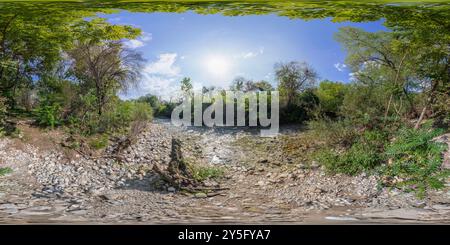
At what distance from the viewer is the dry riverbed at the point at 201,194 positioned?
107 inches

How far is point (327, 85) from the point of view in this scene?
2.79 metres

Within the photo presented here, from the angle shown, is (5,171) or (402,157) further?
(5,171)

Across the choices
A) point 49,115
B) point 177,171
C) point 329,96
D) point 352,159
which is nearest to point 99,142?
point 49,115

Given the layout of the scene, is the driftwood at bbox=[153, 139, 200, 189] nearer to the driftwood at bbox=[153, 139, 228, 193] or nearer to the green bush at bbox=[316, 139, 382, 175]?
the driftwood at bbox=[153, 139, 228, 193]

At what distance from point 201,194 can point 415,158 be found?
1307 mm

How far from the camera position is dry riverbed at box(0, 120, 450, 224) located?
272 cm

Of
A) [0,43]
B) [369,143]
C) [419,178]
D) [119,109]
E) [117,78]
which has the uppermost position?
[0,43]

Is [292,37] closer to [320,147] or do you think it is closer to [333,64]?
[333,64]

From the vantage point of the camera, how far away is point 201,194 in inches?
108

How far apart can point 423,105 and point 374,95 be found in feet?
1.01

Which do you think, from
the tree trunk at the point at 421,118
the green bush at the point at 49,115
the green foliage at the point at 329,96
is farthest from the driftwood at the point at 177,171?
the tree trunk at the point at 421,118

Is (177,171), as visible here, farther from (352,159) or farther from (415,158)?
(415,158)

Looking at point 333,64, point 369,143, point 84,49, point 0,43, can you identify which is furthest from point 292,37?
point 0,43

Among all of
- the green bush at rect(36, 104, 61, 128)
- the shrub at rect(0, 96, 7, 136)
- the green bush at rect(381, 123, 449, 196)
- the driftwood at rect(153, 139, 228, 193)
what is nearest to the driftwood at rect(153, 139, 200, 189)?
the driftwood at rect(153, 139, 228, 193)
